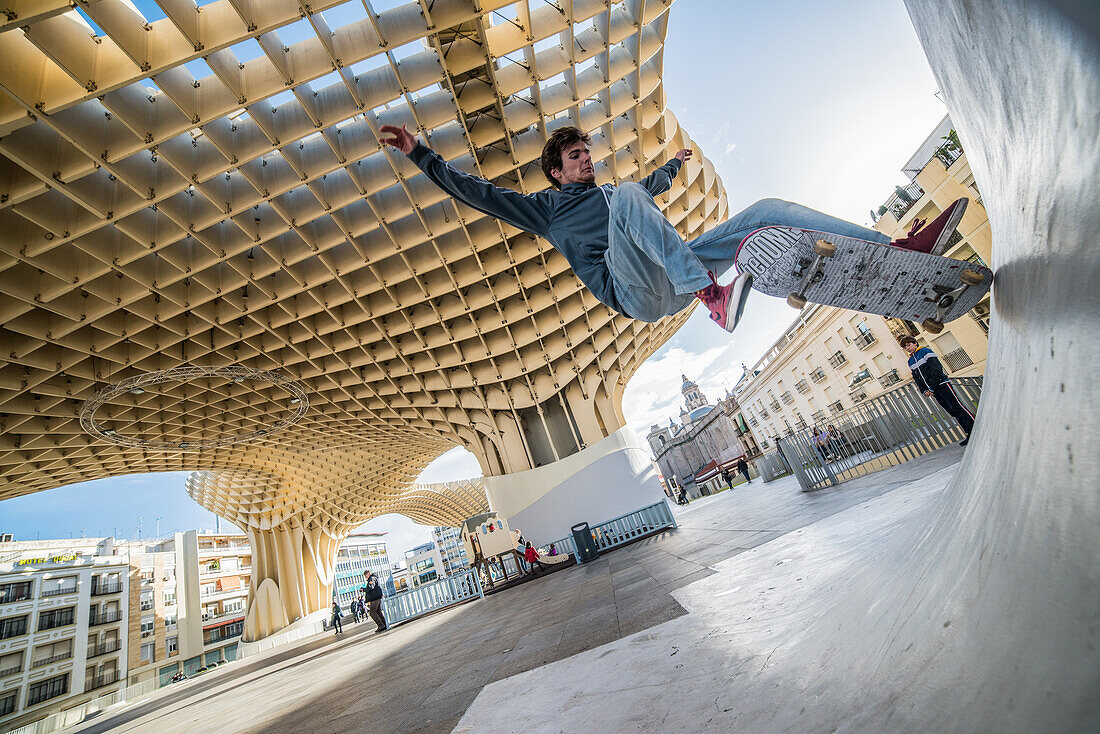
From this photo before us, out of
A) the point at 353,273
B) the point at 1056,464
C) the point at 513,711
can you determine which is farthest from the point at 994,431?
the point at 353,273

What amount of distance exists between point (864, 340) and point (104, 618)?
5336 cm

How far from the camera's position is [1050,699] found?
16.9 inches

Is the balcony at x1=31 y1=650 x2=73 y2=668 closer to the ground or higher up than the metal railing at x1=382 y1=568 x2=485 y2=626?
higher up

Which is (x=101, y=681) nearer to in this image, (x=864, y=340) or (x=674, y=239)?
(x=674, y=239)

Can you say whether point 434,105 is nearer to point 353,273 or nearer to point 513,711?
point 353,273

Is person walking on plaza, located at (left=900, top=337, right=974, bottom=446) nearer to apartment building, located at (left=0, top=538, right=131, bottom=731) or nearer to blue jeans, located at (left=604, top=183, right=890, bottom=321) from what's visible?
blue jeans, located at (left=604, top=183, right=890, bottom=321)

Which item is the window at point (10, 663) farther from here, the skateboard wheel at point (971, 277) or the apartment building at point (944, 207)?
the apartment building at point (944, 207)

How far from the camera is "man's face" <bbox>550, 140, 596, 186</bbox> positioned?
2.70 metres

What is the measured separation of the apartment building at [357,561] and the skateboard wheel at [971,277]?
7963cm

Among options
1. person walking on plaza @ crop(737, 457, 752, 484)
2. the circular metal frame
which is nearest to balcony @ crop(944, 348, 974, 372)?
person walking on plaza @ crop(737, 457, 752, 484)

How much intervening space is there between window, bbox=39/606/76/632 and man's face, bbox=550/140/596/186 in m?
45.8

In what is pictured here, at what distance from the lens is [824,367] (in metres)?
31.0

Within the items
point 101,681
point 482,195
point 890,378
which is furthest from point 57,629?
point 890,378

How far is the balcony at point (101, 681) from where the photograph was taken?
30.1 m
